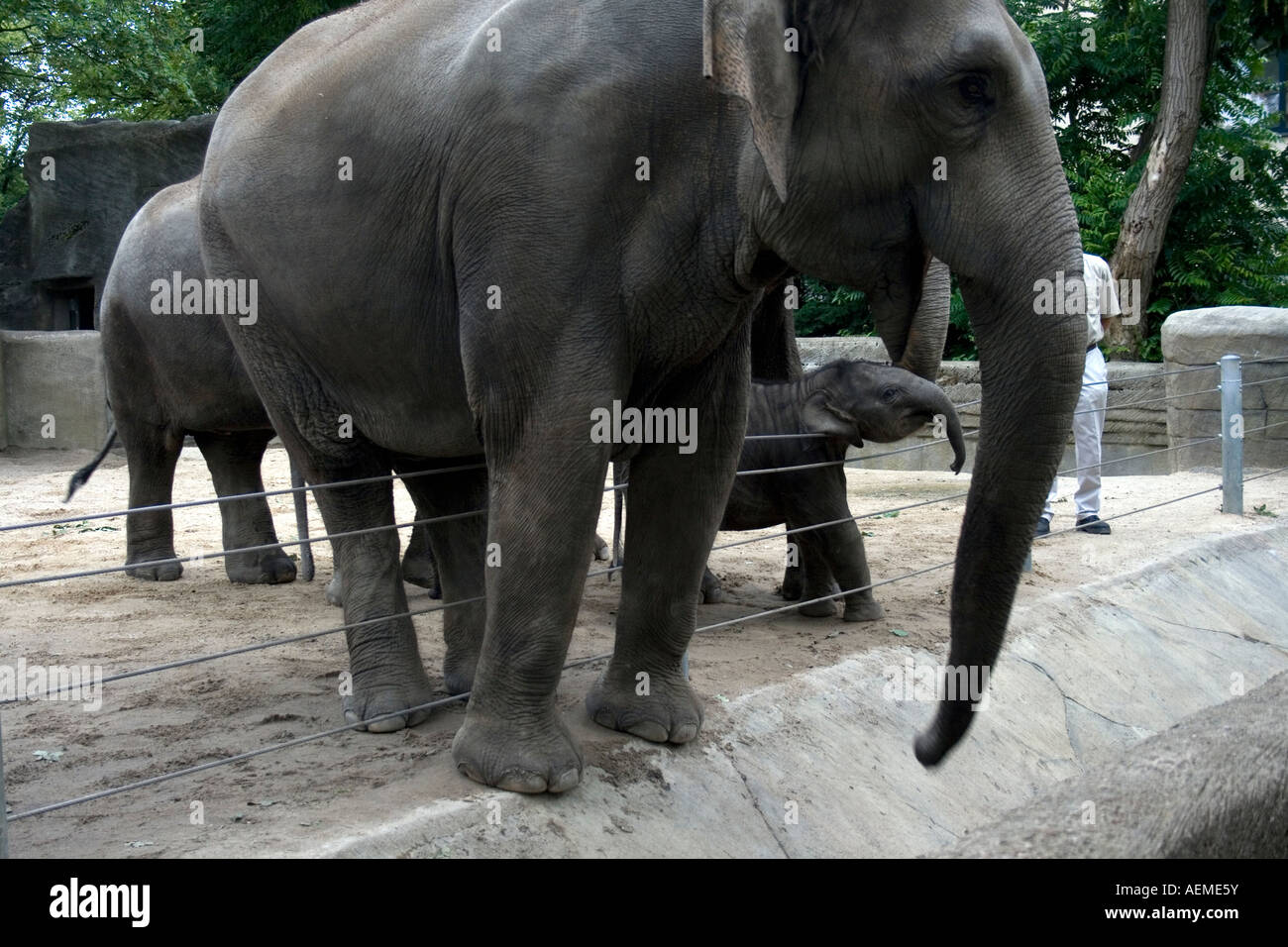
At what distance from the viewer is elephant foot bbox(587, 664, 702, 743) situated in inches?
166

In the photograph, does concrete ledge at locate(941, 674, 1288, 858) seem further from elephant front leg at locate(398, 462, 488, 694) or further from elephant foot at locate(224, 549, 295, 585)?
elephant foot at locate(224, 549, 295, 585)

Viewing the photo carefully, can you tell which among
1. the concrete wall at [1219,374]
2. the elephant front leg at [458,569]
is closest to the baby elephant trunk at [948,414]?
the elephant front leg at [458,569]

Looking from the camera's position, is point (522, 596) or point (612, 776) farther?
point (612, 776)

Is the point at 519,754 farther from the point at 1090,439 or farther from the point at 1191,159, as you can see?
the point at 1191,159

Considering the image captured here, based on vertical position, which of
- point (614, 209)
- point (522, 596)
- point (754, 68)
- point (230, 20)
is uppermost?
point (230, 20)

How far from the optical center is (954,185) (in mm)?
3145

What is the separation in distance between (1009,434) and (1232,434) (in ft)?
20.7

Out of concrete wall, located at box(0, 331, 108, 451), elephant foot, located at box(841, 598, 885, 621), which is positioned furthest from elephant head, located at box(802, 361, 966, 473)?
concrete wall, located at box(0, 331, 108, 451)

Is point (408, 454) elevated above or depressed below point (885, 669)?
above

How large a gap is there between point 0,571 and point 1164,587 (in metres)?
6.23

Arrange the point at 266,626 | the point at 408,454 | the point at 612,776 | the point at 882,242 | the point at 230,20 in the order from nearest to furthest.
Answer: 1. the point at 882,242
2. the point at 612,776
3. the point at 408,454
4. the point at 266,626
5. the point at 230,20

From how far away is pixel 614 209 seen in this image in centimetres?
345

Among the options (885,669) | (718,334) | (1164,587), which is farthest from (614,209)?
(1164,587)
